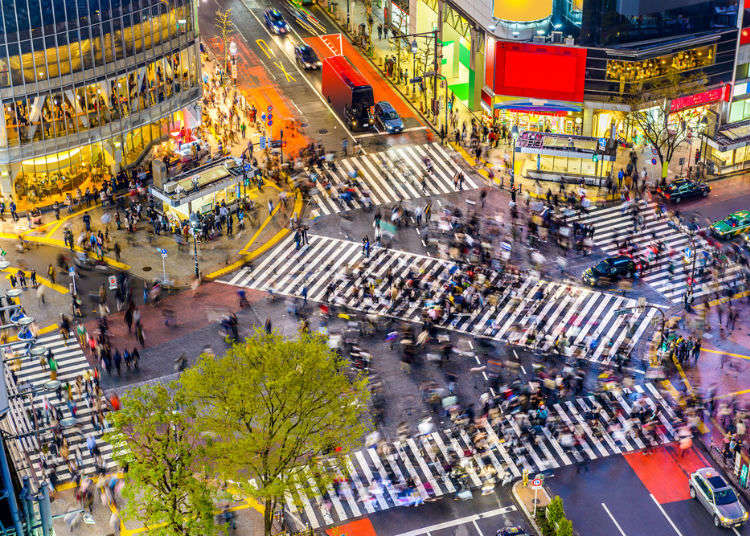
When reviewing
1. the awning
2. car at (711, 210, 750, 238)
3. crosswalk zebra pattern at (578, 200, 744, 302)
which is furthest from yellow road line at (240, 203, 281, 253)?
car at (711, 210, 750, 238)

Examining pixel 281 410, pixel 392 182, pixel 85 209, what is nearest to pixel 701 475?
pixel 281 410

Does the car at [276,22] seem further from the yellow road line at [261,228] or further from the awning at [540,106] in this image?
the yellow road line at [261,228]

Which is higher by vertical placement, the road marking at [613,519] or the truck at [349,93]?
the truck at [349,93]

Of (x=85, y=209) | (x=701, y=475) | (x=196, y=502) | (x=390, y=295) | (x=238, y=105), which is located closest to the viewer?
(x=196, y=502)

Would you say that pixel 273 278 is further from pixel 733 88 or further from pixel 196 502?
pixel 733 88

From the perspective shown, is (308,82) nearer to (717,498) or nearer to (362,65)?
(362,65)

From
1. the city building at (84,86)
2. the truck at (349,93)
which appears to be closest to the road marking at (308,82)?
the truck at (349,93)

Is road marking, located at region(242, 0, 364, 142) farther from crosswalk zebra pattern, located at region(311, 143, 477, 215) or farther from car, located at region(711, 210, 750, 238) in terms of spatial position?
car, located at region(711, 210, 750, 238)
